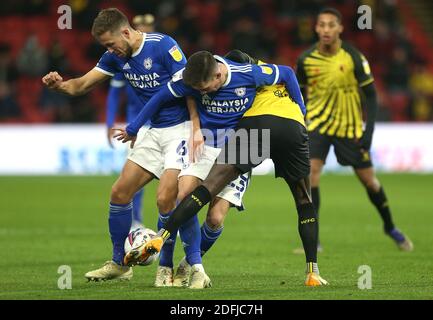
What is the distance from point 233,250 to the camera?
1000cm

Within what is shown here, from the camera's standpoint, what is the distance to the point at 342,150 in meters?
10.4

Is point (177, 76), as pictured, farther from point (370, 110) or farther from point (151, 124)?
point (370, 110)

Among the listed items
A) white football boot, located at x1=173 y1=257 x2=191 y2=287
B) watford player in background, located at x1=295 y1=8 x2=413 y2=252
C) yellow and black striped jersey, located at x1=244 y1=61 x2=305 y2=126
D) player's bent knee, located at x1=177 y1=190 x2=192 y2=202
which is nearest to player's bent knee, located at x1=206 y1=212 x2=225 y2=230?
white football boot, located at x1=173 y1=257 x2=191 y2=287

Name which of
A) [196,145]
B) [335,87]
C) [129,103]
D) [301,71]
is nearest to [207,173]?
[196,145]

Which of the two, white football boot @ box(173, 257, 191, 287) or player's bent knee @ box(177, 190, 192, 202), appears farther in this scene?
white football boot @ box(173, 257, 191, 287)

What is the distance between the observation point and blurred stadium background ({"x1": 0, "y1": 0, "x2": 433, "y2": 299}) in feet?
26.0

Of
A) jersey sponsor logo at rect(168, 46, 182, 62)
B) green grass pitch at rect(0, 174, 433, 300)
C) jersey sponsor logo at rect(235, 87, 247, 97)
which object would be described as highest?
jersey sponsor logo at rect(168, 46, 182, 62)

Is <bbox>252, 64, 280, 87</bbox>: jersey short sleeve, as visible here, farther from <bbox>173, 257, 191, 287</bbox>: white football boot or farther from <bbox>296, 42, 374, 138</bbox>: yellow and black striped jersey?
<bbox>296, 42, 374, 138</bbox>: yellow and black striped jersey

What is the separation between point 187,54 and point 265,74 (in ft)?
48.8

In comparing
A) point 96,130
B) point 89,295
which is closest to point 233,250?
point 89,295

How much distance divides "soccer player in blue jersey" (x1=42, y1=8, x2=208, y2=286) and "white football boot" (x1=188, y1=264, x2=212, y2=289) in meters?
0.03

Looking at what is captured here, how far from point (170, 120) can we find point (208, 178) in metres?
0.74

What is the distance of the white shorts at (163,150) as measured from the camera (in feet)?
24.6

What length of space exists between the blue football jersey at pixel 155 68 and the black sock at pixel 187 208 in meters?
0.86
